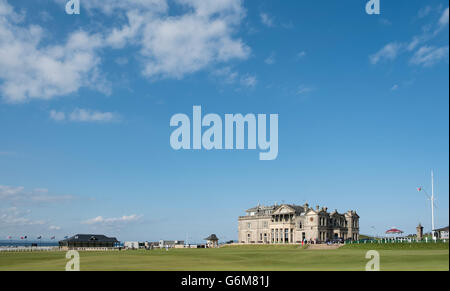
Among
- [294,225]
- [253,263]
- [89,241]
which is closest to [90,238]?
[89,241]

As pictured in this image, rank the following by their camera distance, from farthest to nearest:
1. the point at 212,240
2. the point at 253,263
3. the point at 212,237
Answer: the point at 212,237, the point at 212,240, the point at 253,263

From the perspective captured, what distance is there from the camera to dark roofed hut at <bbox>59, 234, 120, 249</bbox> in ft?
406

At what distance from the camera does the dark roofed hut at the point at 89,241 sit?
124m

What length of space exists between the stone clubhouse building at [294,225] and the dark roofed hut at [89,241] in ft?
130

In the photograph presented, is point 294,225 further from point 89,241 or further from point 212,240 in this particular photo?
point 89,241

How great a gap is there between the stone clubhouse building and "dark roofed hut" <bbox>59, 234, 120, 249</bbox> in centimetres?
3974

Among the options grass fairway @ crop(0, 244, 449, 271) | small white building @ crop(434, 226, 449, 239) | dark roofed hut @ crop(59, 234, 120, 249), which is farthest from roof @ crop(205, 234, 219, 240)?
grass fairway @ crop(0, 244, 449, 271)

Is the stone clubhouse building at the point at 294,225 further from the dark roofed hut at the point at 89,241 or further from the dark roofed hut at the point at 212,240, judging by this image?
the dark roofed hut at the point at 89,241

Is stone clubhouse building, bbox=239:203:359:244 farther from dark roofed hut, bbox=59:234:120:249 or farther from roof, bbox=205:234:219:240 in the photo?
dark roofed hut, bbox=59:234:120:249

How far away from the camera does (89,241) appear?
130250 mm

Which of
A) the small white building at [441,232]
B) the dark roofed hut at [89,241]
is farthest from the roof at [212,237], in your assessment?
the small white building at [441,232]

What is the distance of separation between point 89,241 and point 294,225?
5875 cm
